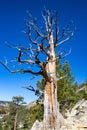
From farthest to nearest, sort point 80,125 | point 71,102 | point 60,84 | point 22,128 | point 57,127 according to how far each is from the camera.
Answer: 1. point 22,128
2. point 71,102
3. point 60,84
4. point 80,125
5. point 57,127

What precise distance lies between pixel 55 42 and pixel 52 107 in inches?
170

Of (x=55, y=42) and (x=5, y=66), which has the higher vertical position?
(x=55, y=42)

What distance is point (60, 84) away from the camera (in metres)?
39.0

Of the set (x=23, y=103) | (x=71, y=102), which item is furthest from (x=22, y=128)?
(x=71, y=102)

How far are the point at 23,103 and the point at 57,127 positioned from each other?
45.4 m

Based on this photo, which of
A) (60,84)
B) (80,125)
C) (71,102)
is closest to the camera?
(80,125)

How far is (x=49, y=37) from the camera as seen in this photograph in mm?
17188

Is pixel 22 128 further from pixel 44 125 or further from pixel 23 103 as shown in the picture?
pixel 44 125

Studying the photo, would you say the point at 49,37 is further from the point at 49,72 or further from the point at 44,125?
the point at 44,125

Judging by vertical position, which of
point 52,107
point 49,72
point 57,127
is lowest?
point 57,127

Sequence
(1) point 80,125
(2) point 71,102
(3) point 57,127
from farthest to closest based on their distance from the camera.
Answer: (2) point 71,102, (1) point 80,125, (3) point 57,127

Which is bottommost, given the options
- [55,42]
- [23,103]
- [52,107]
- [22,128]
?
[52,107]

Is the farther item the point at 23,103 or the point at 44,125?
the point at 23,103

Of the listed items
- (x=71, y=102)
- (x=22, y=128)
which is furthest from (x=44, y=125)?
(x=22, y=128)
